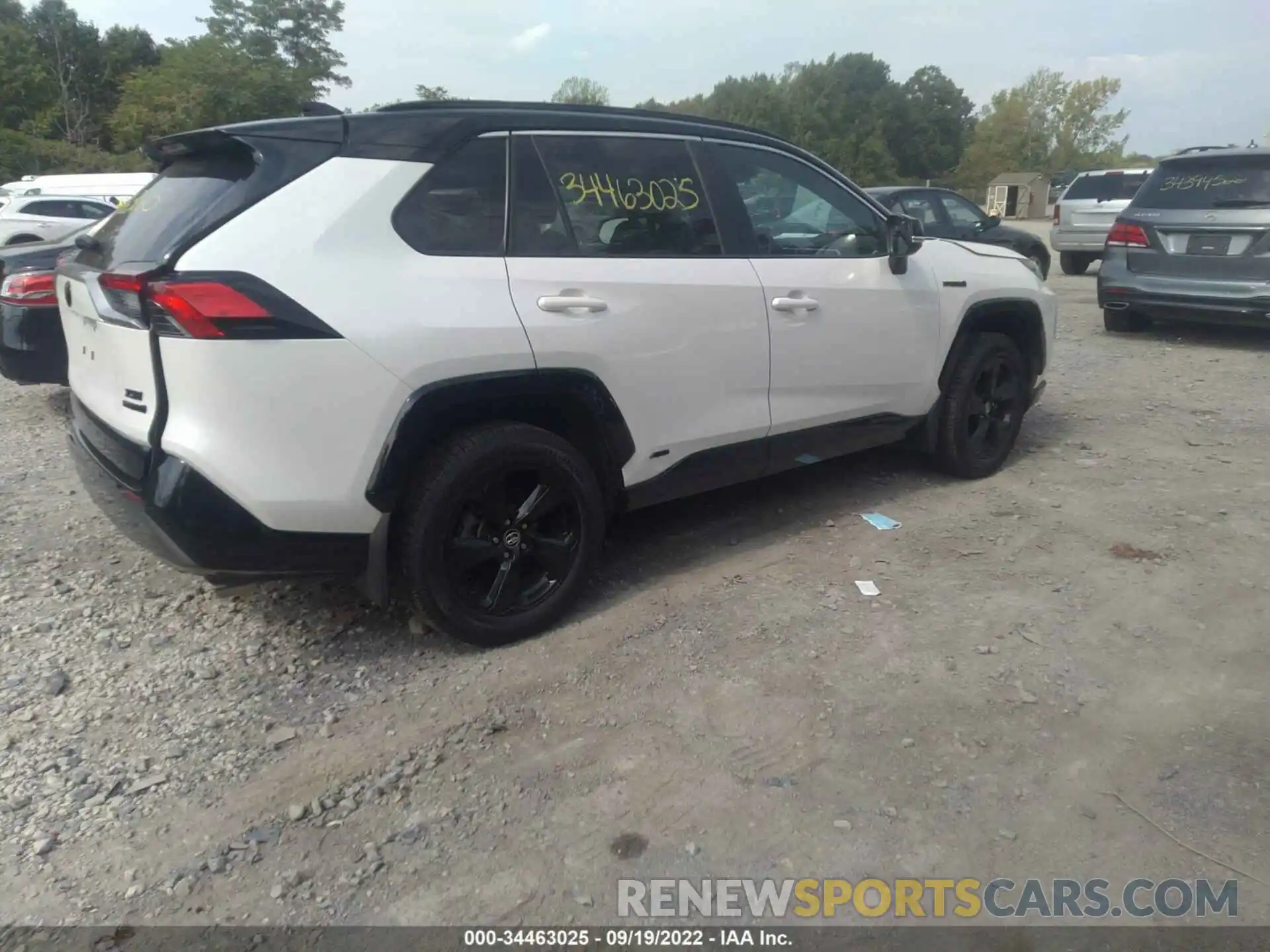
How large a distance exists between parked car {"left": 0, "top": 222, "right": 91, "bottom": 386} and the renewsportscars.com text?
16.9ft

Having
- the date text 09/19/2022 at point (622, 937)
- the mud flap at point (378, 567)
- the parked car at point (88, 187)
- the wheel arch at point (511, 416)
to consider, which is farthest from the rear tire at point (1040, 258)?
the parked car at point (88, 187)

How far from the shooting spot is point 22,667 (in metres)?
3.35

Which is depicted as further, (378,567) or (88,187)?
(88,187)

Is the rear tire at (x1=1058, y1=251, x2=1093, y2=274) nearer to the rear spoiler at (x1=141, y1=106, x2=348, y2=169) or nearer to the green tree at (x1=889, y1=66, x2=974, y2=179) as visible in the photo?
the rear spoiler at (x1=141, y1=106, x2=348, y2=169)

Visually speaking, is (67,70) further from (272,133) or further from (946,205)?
(272,133)

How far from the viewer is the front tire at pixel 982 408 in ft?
16.5

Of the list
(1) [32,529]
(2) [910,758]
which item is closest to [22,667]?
(1) [32,529]

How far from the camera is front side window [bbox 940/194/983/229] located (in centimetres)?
1245

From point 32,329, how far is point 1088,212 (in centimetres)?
1436

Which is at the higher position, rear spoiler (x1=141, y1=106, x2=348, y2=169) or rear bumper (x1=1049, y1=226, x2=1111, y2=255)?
rear spoiler (x1=141, y1=106, x2=348, y2=169)

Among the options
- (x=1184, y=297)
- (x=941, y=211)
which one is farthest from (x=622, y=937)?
(x=941, y=211)

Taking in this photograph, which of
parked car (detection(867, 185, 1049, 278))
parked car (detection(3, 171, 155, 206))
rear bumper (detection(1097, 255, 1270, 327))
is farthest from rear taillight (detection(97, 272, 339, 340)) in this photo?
parked car (detection(3, 171, 155, 206))

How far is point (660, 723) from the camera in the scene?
10.0 ft

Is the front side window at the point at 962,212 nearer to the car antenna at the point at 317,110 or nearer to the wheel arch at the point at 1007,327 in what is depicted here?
the wheel arch at the point at 1007,327
